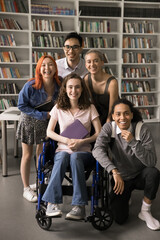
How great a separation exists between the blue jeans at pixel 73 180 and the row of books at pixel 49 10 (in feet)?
13.1

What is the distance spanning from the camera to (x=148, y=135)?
2.16m

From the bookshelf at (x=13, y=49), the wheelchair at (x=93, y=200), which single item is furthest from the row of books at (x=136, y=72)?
the wheelchair at (x=93, y=200)

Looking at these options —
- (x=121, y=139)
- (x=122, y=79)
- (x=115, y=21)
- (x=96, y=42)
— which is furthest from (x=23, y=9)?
(x=121, y=139)

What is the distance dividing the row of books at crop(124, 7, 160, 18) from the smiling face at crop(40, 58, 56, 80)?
3.75 m

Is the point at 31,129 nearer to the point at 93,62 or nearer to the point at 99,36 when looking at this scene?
the point at 93,62

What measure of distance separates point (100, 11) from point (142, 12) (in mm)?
885

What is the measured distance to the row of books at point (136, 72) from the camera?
593 cm

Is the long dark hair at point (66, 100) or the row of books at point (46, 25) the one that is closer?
the long dark hair at point (66, 100)

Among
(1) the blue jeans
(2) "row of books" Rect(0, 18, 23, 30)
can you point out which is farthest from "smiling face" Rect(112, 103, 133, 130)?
(2) "row of books" Rect(0, 18, 23, 30)

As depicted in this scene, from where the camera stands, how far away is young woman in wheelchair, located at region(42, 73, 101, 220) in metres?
2.05

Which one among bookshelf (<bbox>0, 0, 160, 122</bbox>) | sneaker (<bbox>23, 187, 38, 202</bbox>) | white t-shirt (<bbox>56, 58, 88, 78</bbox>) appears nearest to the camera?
sneaker (<bbox>23, 187, 38, 202</bbox>)

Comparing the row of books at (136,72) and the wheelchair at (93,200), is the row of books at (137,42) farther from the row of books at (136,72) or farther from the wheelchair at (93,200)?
the wheelchair at (93,200)

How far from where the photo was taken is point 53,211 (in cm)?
205

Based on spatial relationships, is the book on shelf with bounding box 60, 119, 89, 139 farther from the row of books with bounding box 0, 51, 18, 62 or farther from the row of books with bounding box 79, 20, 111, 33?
the row of books with bounding box 79, 20, 111, 33
